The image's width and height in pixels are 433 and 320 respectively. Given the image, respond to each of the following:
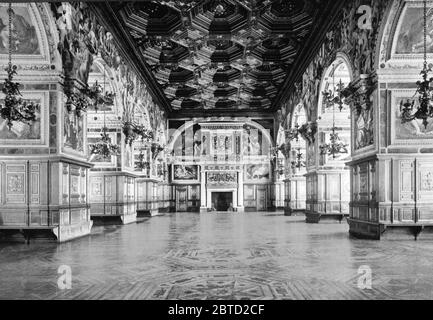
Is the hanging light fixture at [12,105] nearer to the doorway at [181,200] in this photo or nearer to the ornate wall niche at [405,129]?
the ornate wall niche at [405,129]

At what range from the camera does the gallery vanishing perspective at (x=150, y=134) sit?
783 cm

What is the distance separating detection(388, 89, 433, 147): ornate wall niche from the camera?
11.2 metres

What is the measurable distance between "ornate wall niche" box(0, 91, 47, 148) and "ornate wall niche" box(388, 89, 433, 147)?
872 cm

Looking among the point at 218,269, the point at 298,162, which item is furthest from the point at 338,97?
the point at 298,162

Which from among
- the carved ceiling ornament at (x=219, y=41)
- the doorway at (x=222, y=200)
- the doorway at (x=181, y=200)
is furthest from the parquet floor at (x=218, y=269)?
the doorway at (x=222, y=200)

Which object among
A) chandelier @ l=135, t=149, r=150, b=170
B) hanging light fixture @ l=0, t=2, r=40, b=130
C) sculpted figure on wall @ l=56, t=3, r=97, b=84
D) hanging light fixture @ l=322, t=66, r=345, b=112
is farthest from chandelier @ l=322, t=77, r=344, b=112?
chandelier @ l=135, t=149, r=150, b=170

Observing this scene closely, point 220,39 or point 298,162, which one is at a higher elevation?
point 220,39

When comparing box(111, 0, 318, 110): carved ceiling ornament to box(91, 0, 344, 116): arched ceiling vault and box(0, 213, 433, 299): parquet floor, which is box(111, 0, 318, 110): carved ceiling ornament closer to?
box(91, 0, 344, 116): arched ceiling vault

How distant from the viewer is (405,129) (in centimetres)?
1127

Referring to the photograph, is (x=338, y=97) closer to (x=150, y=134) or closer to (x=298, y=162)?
(x=298, y=162)

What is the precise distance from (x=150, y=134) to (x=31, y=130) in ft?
34.5

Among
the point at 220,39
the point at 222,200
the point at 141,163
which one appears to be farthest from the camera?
the point at 222,200
